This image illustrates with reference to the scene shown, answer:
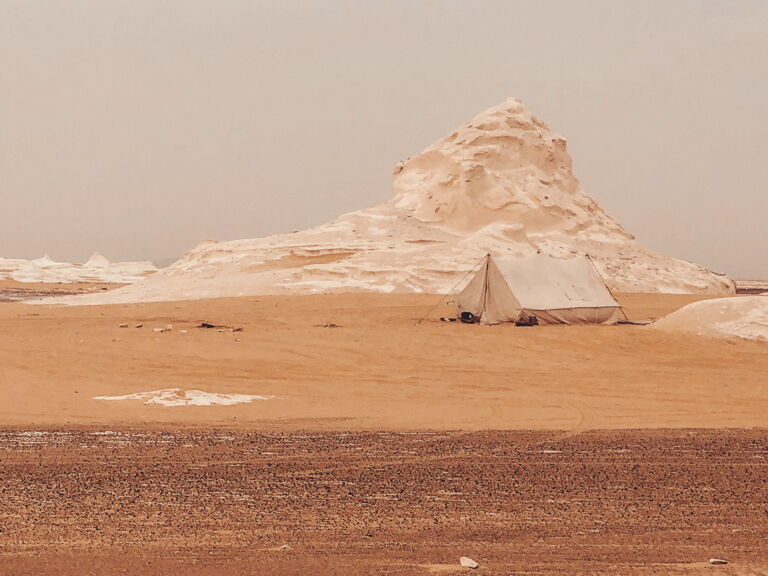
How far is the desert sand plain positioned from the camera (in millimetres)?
5953

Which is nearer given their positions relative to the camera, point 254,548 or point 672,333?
point 254,548

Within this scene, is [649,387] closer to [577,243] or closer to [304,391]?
[304,391]

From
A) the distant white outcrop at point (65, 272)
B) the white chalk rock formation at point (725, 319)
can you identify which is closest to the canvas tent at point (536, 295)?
the white chalk rock formation at point (725, 319)

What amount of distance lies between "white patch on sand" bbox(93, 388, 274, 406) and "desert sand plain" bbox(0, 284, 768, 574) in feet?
0.86

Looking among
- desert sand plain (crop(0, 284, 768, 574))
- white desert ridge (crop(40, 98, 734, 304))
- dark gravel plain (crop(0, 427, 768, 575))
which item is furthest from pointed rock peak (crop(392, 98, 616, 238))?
dark gravel plain (crop(0, 427, 768, 575))

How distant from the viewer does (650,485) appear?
797cm

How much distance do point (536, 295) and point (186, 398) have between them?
14011 millimetres

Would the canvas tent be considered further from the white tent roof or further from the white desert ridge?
the white desert ridge

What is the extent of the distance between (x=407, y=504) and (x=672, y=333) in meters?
16.5

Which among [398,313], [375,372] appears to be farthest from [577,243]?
[375,372]

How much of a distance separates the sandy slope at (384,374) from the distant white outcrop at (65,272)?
225ft

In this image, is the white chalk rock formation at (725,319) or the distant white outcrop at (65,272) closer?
the white chalk rock formation at (725,319)

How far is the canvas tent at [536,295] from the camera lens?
978 inches

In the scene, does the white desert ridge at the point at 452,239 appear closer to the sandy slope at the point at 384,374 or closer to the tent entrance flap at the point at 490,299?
the tent entrance flap at the point at 490,299
